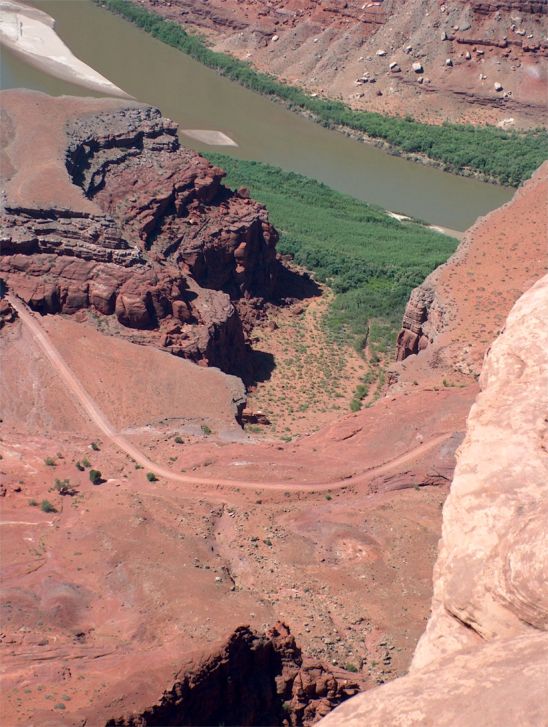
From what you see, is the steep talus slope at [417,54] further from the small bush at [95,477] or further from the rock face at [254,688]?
the rock face at [254,688]

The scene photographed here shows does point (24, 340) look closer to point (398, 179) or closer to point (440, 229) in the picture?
point (440, 229)

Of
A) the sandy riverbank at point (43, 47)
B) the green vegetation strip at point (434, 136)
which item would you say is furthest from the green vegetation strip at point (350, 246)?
the sandy riverbank at point (43, 47)

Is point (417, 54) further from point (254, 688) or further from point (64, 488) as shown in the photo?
point (254, 688)

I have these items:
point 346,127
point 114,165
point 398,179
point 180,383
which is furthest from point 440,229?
point 180,383

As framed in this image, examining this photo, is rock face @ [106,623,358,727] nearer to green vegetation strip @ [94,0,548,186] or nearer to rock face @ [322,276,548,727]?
rock face @ [322,276,548,727]

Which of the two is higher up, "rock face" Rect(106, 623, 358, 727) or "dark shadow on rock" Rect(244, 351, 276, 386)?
"rock face" Rect(106, 623, 358, 727)

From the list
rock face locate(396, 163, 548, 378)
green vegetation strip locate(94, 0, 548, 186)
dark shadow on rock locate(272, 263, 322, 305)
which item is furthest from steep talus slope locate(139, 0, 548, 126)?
rock face locate(396, 163, 548, 378)

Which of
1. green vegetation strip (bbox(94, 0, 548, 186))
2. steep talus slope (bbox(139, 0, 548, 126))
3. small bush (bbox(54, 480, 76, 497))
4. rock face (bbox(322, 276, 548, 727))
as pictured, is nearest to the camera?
rock face (bbox(322, 276, 548, 727))

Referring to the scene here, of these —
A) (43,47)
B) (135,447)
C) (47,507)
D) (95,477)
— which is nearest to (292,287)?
(135,447)
